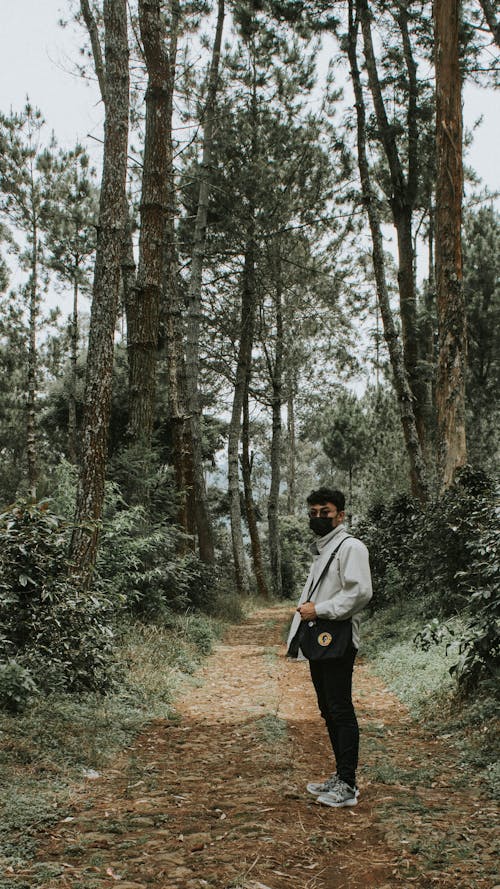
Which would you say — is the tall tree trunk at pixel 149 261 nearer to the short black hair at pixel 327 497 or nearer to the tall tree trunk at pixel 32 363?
the short black hair at pixel 327 497

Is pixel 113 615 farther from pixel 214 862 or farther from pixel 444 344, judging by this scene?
pixel 444 344

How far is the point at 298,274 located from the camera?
63.5 ft

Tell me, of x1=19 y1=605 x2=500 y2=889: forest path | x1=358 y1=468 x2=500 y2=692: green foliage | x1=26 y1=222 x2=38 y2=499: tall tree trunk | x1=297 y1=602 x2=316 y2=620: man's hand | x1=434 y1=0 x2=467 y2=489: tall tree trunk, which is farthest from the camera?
x1=26 y1=222 x2=38 y2=499: tall tree trunk

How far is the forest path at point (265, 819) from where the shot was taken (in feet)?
10.1

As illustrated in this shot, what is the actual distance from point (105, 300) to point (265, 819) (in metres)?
5.27

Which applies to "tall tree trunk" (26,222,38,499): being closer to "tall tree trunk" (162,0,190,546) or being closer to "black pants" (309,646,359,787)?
"tall tree trunk" (162,0,190,546)

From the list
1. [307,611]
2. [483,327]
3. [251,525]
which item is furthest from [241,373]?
[307,611]

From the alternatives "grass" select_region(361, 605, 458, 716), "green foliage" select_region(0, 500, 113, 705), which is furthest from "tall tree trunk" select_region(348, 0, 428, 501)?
"green foliage" select_region(0, 500, 113, 705)

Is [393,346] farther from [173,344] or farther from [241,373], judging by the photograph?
[241,373]

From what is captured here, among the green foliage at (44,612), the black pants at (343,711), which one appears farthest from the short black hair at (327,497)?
the green foliage at (44,612)

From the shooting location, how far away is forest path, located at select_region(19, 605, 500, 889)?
308 centimetres

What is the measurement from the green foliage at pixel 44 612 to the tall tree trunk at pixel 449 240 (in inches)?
238

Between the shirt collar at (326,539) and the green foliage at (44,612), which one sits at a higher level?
the shirt collar at (326,539)

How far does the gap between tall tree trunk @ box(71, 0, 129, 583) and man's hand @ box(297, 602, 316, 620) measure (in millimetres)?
3267
